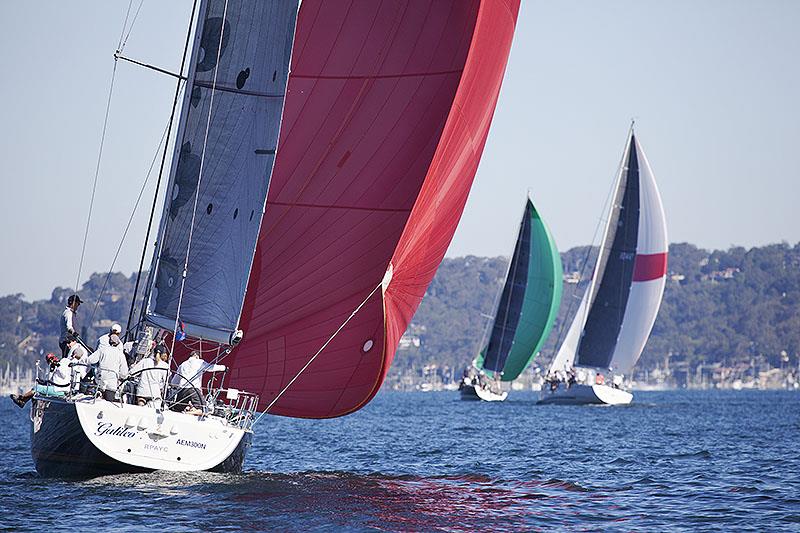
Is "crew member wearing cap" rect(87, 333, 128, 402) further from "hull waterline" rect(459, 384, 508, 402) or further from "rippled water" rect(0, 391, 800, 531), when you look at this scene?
"hull waterline" rect(459, 384, 508, 402)

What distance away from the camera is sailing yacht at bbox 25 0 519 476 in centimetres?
1489

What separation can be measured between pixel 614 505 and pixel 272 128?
599cm

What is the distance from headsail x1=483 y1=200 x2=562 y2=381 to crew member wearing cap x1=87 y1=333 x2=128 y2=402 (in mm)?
45245

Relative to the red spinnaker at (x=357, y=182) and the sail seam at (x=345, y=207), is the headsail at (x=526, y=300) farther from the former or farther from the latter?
the sail seam at (x=345, y=207)

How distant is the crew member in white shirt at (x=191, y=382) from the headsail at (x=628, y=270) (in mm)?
36814

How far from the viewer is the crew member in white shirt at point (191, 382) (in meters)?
14.8

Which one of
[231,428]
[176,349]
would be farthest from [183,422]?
[176,349]

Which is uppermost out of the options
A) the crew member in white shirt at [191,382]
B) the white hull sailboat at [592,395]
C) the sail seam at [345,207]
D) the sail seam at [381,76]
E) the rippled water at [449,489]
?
the sail seam at [381,76]

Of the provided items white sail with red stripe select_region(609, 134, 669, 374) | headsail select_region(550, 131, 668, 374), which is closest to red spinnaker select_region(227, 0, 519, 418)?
headsail select_region(550, 131, 668, 374)

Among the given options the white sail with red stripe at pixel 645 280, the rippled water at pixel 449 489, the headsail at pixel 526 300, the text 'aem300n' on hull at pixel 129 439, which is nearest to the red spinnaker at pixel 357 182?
the rippled water at pixel 449 489

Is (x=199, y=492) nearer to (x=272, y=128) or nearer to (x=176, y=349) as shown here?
(x=176, y=349)

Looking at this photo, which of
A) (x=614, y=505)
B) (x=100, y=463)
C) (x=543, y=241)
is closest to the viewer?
(x=100, y=463)

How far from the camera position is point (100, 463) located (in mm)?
13766

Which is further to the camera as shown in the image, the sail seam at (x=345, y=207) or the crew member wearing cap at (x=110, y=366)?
the sail seam at (x=345, y=207)
